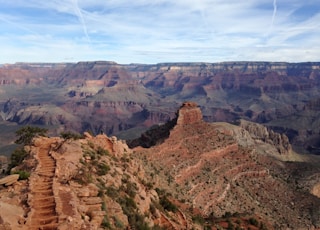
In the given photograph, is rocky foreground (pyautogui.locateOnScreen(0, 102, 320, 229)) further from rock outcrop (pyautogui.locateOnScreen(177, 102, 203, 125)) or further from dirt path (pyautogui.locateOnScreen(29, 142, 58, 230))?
rock outcrop (pyautogui.locateOnScreen(177, 102, 203, 125))

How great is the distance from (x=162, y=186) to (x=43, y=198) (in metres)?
24.9

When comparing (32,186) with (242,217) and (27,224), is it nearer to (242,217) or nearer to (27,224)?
(27,224)

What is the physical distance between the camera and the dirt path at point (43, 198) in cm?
1836

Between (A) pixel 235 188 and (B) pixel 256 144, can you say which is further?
(B) pixel 256 144

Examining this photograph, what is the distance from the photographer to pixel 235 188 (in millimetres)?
59469

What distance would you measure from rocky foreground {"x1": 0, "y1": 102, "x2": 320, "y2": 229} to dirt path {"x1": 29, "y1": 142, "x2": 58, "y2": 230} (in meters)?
0.05

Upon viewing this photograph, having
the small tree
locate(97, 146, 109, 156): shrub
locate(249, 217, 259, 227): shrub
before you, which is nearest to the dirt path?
locate(97, 146, 109, 156): shrub

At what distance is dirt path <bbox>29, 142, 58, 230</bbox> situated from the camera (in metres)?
18.4

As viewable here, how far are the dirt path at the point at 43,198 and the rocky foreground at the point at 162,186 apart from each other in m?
0.05

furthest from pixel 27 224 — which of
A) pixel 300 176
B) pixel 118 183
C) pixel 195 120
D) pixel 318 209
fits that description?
pixel 300 176

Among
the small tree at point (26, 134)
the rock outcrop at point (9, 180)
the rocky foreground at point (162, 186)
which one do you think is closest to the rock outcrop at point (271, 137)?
the rocky foreground at point (162, 186)

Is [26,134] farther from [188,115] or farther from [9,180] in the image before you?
[188,115]

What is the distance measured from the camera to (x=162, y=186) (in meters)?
45.0

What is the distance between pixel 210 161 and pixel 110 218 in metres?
43.7
